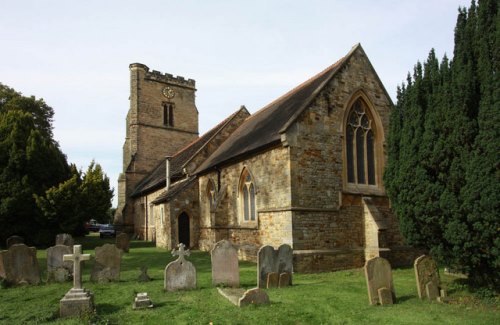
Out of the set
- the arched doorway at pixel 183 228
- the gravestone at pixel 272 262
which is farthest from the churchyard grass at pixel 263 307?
the arched doorway at pixel 183 228

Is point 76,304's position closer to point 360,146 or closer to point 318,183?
point 318,183

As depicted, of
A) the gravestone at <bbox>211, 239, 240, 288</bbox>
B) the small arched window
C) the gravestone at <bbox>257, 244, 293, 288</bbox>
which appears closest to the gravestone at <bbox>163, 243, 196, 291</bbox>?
the gravestone at <bbox>211, 239, 240, 288</bbox>

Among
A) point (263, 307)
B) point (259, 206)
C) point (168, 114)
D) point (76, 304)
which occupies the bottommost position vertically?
point (263, 307)

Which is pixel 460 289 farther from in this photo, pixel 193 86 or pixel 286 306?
pixel 193 86

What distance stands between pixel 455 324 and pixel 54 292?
8942 millimetres

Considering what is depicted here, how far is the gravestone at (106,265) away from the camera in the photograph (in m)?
10.7

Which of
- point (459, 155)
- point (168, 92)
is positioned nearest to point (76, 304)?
point (459, 155)

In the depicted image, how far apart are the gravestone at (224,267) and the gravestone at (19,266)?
500 centimetres

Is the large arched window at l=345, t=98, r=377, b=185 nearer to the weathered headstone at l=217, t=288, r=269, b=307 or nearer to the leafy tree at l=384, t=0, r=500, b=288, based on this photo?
the leafy tree at l=384, t=0, r=500, b=288

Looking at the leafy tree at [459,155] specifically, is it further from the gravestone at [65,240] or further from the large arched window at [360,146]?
the gravestone at [65,240]

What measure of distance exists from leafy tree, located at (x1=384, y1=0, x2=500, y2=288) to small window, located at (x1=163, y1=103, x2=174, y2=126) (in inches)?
1132

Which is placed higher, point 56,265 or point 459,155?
point 459,155

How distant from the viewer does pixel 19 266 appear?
34.3 ft

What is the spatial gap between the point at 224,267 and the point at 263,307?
2.48 metres
